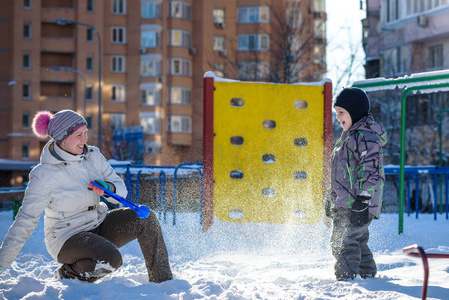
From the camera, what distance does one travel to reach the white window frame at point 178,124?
1859 inches

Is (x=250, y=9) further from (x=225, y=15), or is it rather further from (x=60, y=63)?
(x=60, y=63)

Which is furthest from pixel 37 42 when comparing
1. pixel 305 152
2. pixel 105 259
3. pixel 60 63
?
pixel 105 259

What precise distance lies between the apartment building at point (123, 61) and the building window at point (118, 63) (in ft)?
0.23

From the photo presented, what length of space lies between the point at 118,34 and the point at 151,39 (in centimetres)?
241

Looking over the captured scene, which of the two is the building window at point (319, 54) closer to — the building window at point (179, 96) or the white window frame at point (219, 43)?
the white window frame at point (219, 43)

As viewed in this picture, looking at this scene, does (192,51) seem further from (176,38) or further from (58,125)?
(58,125)

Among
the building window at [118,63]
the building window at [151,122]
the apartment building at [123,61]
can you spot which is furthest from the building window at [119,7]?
the building window at [151,122]

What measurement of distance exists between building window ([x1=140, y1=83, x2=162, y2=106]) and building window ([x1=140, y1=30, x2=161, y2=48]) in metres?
2.84

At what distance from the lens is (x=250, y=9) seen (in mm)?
49281

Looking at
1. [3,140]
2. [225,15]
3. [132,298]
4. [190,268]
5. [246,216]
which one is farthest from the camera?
[225,15]

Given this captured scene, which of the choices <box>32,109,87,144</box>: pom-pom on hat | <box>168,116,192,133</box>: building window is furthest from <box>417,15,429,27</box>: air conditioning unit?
<box>32,109,87,144</box>: pom-pom on hat

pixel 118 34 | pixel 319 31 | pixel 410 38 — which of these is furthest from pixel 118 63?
pixel 410 38

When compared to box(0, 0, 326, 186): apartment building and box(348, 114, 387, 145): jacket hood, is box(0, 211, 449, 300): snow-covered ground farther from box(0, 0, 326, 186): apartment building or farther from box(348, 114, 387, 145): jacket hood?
box(0, 0, 326, 186): apartment building

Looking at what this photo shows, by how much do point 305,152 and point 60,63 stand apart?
40389 mm
